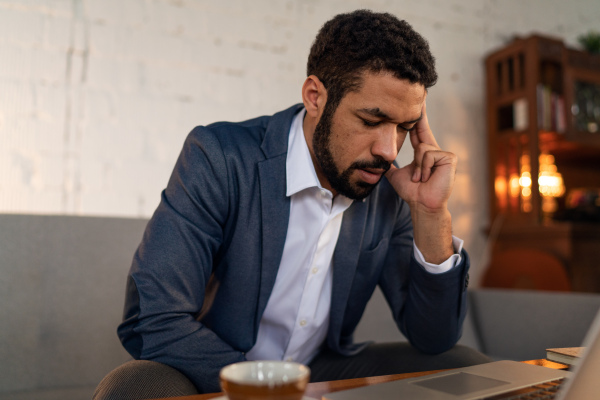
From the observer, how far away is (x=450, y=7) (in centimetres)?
287

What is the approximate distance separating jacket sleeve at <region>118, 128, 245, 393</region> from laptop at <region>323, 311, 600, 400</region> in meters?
0.36

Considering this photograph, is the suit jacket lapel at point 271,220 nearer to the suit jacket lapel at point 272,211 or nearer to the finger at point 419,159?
the suit jacket lapel at point 272,211

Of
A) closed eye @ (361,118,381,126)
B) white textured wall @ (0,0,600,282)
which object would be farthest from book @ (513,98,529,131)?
closed eye @ (361,118,381,126)

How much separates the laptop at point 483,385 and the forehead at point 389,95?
1.80ft

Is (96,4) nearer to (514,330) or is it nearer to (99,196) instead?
(99,196)

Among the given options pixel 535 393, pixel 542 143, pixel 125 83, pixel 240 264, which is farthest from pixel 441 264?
pixel 542 143

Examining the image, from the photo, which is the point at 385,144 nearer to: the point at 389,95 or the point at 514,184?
the point at 389,95

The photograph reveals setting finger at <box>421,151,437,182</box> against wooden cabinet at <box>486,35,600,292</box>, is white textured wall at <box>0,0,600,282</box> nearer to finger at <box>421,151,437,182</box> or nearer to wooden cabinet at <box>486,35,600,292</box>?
wooden cabinet at <box>486,35,600,292</box>

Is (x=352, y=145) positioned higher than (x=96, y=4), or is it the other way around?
(x=96, y=4)

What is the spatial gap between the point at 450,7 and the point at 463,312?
2281 millimetres

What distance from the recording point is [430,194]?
3.67 feet

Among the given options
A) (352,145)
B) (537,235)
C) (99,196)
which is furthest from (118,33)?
(537,235)

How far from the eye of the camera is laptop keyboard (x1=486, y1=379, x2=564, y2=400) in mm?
529

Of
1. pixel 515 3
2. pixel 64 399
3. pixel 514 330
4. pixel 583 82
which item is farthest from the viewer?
pixel 515 3
